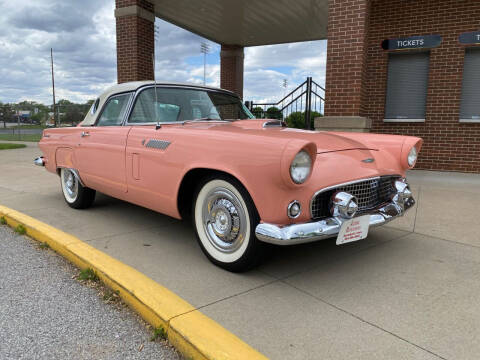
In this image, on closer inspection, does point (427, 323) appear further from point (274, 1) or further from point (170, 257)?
point (274, 1)

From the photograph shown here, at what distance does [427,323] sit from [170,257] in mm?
1974

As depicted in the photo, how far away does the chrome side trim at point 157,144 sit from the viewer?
3160 mm

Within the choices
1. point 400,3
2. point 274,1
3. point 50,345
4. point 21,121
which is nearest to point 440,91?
point 400,3

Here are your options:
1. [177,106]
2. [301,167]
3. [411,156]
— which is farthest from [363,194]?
[177,106]

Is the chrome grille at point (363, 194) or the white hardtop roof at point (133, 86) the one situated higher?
the white hardtop roof at point (133, 86)

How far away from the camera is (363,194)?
9.45ft

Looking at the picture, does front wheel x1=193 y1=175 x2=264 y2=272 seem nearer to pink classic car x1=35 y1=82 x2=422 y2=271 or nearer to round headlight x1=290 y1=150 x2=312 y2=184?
pink classic car x1=35 y1=82 x2=422 y2=271

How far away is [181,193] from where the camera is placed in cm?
312

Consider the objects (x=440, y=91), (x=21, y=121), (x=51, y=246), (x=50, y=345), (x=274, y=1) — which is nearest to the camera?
(x=50, y=345)

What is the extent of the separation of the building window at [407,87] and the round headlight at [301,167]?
6.66 metres

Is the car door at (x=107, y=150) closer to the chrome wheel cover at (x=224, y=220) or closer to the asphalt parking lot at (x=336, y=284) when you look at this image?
the asphalt parking lot at (x=336, y=284)

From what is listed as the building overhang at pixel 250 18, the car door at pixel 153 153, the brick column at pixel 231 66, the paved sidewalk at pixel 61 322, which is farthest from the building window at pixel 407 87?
the paved sidewalk at pixel 61 322

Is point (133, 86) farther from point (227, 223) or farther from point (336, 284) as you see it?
point (336, 284)

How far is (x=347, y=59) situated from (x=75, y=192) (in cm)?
477
